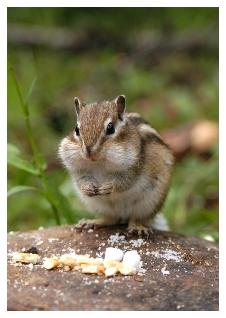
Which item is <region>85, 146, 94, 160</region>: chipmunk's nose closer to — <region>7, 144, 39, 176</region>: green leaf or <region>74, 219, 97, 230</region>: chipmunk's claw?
<region>74, 219, 97, 230</region>: chipmunk's claw

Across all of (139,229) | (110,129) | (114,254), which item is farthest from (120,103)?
(114,254)

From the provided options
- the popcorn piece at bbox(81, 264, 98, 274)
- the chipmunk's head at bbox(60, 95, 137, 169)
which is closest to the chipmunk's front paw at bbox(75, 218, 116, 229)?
the chipmunk's head at bbox(60, 95, 137, 169)

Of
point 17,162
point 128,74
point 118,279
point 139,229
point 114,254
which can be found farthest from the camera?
point 128,74

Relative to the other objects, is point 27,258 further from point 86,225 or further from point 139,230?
point 139,230

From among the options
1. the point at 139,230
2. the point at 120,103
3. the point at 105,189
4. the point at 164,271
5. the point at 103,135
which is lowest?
the point at 164,271

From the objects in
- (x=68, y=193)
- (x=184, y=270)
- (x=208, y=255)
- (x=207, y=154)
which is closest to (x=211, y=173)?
(x=207, y=154)

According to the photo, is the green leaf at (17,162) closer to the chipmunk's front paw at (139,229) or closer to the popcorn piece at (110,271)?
the chipmunk's front paw at (139,229)
